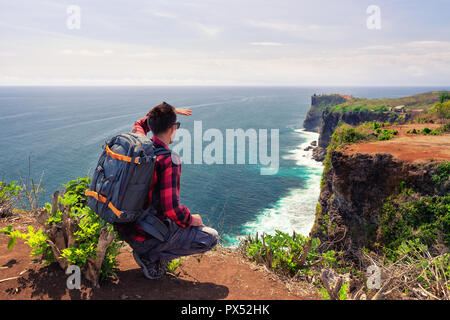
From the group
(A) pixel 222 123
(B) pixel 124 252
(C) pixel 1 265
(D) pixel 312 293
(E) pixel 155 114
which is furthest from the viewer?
(A) pixel 222 123

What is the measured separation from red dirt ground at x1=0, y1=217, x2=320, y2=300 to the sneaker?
0.09 meters

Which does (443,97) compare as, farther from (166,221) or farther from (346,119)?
(166,221)

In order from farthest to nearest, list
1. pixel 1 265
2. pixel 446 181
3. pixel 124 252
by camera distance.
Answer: pixel 446 181
pixel 124 252
pixel 1 265

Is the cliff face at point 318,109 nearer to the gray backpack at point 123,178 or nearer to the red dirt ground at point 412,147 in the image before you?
the red dirt ground at point 412,147

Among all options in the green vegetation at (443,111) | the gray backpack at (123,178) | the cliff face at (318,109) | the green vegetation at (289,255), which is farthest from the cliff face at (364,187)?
the cliff face at (318,109)

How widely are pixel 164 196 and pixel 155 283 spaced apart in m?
1.51

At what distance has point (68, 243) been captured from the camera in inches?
157

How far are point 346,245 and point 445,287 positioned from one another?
13.6m

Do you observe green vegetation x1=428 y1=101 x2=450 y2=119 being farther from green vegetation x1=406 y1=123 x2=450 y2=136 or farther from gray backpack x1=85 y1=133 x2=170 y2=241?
gray backpack x1=85 y1=133 x2=170 y2=241

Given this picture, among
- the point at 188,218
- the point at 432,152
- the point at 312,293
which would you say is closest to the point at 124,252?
the point at 188,218

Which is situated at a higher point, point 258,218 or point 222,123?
point 222,123

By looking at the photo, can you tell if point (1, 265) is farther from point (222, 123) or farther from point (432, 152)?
point (222, 123)

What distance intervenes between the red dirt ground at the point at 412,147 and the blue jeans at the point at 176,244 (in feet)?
50.5

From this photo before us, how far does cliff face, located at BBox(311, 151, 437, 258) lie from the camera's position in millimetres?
15289
